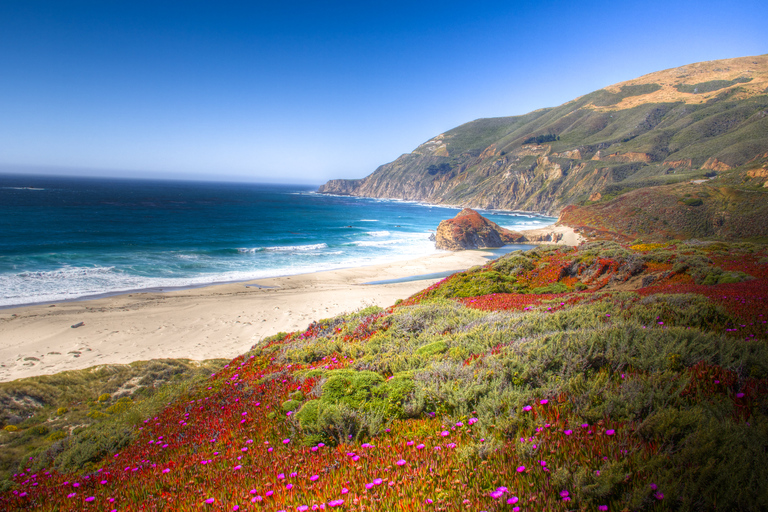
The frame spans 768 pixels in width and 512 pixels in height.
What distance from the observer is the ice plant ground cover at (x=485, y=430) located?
212 cm

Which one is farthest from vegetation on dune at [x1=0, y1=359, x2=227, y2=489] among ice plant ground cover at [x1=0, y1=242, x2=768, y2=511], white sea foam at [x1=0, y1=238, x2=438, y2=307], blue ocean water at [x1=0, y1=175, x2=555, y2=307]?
blue ocean water at [x1=0, y1=175, x2=555, y2=307]


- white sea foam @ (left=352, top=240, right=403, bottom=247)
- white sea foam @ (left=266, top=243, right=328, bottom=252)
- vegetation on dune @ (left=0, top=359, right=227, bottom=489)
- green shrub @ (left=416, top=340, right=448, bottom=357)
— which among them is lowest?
vegetation on dune @ (left=0, top=359, right=227, bottom=489)

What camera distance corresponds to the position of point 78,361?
1242cm

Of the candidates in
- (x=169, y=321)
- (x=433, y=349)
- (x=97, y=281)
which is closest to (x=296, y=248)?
(x=97, y=281)

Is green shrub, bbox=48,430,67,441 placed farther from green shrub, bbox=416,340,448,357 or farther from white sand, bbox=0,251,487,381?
green shrub, bbox=416,340,448,357

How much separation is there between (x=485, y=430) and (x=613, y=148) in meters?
123

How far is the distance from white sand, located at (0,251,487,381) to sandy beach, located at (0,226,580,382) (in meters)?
0.03

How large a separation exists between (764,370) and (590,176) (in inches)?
4232

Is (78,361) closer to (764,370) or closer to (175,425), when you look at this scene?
(175,425)

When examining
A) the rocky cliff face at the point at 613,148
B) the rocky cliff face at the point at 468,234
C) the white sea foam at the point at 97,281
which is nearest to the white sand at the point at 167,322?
the white sea foam at the point at 97,281

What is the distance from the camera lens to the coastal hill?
199 ft

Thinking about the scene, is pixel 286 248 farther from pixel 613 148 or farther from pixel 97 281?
pixel 613 148

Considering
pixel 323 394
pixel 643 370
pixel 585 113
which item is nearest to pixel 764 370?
pixel 643 370

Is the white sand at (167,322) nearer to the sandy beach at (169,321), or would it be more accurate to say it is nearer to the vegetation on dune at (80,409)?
the sandy beach at (169,321)
